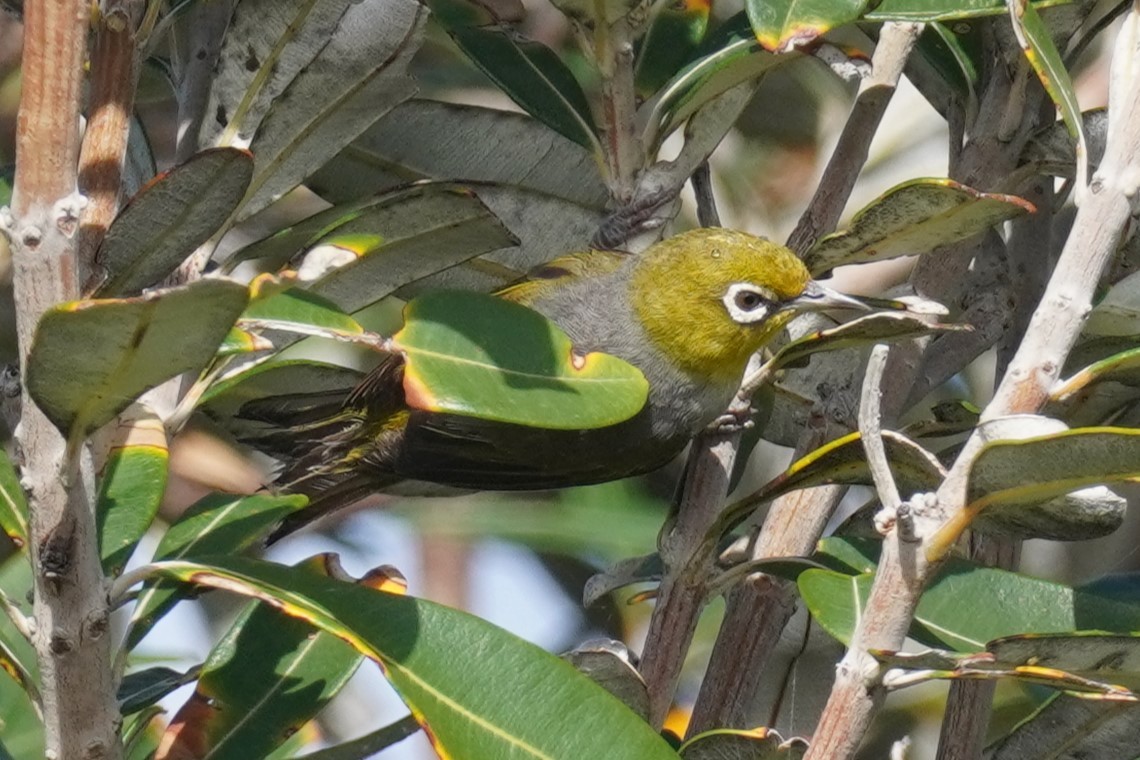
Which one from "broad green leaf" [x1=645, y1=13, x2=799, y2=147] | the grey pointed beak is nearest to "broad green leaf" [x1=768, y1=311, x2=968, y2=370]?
"broad green leaf" [x1=645, y1=13, x2=799, y2=147]

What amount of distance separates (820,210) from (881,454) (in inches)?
36.2

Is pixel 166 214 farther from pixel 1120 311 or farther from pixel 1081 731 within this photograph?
pixel 1120 311

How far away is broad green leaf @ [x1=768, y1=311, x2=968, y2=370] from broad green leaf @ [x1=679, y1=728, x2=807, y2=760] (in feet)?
1.50

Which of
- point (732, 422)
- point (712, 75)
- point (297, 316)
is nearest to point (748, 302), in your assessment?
point (732, 422)

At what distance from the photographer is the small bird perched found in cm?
237

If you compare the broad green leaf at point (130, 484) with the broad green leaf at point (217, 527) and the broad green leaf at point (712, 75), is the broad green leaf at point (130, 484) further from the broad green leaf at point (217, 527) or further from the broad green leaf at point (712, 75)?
the broad green leaf at point (712, 75)

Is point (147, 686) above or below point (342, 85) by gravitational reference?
below

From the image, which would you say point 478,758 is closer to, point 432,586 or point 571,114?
point 571,114

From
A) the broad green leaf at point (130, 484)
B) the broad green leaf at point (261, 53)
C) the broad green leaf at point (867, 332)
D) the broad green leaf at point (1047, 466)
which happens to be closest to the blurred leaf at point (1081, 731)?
the broad green leaf at point (867, 332)

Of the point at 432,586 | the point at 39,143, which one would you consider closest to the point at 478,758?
the point at 39,143

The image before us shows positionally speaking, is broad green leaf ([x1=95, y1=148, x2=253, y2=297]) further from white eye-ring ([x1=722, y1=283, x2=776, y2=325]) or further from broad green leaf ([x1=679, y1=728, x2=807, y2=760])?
white eye-ring ([x1=722, y1=283, x2=776, y2=325])

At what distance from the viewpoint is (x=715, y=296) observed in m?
2.65

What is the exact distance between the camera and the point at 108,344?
44.3 inches

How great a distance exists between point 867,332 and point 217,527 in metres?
0.79
